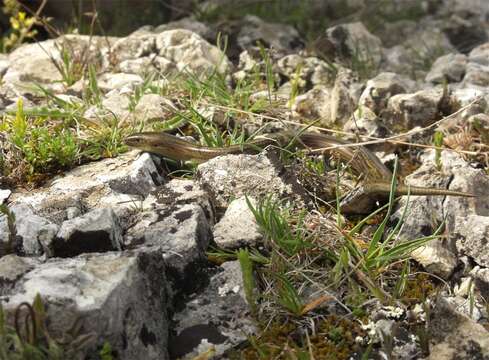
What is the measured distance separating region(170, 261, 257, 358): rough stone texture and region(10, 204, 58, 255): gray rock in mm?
733

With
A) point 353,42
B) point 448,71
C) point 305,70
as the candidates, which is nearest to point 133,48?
point 305,70

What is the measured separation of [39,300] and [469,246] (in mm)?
2300

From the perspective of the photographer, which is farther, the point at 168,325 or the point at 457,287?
the point at 457,287

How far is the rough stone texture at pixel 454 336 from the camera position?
10.1 feet

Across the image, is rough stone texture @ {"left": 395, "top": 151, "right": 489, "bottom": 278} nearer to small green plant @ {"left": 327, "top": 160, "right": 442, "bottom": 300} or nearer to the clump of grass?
small green plant @ {"left": 327, "top": 160, "right": 442, "bottom": 300}

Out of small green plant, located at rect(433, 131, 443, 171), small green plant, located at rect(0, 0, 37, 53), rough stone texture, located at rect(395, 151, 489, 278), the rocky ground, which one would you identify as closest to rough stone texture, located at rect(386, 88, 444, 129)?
the rocky ground

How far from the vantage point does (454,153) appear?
15.3ft

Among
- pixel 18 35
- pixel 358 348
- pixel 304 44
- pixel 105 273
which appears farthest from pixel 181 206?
pixel 18 35

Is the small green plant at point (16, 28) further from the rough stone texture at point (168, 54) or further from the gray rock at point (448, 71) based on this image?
the gray rock at point (448, 71)

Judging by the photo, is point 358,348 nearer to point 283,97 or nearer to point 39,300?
point 39,300

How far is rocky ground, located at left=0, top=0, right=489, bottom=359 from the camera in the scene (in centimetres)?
309

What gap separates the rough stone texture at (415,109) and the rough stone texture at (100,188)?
1826mm

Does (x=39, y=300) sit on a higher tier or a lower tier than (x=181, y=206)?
higher

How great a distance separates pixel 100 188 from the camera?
13.6ft
